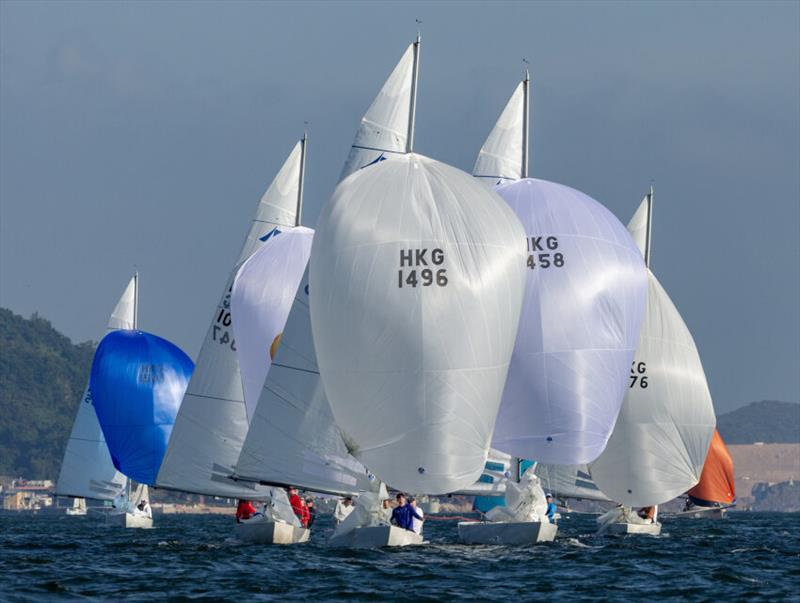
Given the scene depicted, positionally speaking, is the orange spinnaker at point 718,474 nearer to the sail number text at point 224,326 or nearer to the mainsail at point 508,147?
the mainsail at point 508,147

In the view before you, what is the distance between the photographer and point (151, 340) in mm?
56875

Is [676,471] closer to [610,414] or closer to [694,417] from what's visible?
[694,417]

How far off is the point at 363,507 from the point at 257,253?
392 inches

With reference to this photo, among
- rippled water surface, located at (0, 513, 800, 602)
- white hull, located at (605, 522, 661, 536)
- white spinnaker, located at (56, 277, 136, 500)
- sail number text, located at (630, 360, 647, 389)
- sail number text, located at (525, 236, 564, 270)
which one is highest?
sail number text, located at (525, 236, 564, 270)

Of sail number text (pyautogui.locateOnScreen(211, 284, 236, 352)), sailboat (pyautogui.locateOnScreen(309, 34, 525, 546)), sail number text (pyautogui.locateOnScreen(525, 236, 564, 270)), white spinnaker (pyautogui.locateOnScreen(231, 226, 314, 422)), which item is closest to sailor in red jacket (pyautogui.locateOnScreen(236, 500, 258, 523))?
white spinnaker (pyautogui.locateOnScreen(231, 226, 314, 422))

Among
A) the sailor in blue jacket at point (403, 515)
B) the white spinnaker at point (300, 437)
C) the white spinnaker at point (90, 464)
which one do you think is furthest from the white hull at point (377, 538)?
the white spinnaker at point (90, 464)

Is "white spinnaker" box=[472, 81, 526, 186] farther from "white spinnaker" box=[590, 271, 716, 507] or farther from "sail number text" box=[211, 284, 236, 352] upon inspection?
"sail number text" box=[211, 284, 236, 352]

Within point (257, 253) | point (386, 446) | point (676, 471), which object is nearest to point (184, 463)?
point (257, 253)

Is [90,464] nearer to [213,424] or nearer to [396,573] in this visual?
[213,424]

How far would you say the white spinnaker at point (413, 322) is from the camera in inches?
1385

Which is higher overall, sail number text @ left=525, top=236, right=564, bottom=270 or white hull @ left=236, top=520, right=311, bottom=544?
→ sail number text @ left=525, top=236, right=564, bottom=270

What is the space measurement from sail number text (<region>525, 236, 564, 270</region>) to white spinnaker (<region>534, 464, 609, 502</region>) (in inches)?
402

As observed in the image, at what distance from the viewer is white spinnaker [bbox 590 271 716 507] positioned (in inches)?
1889

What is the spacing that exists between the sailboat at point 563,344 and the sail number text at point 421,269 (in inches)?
228
